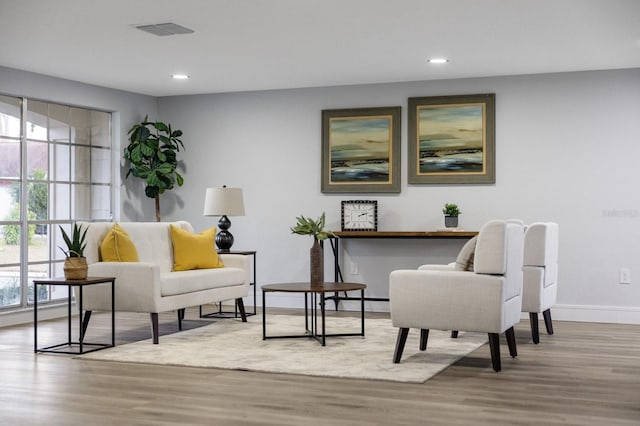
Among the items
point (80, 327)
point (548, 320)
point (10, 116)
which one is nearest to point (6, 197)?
point (10, 116)

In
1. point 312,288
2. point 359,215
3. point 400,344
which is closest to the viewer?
point 400,344

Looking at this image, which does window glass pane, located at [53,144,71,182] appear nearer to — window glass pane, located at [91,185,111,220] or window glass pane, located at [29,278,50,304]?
window glass pane, located at [91,185,111,220]

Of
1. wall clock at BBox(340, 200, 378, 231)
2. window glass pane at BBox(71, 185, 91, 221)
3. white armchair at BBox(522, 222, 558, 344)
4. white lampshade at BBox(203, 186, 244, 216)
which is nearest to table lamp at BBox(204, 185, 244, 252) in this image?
white lampshade at BBox(203, 186, 244, 216)

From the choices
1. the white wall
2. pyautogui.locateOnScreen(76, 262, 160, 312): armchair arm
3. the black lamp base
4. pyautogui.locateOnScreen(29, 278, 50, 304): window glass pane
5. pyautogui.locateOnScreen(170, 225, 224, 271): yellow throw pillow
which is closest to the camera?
pyautogui.locateOnScreen(76, 262, 160, 312): armchair arm

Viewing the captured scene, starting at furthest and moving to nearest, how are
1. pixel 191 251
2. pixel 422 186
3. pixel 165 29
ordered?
pixel 422 186 < pixel 191 251 < pixel 165 29

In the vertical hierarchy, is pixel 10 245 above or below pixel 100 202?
below

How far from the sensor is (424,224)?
25.6ft

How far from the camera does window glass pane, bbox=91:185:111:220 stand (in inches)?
324

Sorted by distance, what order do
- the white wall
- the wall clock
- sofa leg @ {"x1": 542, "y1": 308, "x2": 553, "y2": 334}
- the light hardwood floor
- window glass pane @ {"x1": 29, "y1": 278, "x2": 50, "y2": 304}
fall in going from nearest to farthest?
the light hardwood floor
sofa leg @ {"x1": 542, "y1": 308, "x2": 553, "y2": 334}
the white wall
window glass pane @ {"x1": 29, "y1": 278, "x2": 50, "y2": 304}
the wall clock

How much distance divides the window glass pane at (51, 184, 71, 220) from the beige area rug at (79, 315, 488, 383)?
83.8 inches

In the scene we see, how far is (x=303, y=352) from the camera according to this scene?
5355 millimetres

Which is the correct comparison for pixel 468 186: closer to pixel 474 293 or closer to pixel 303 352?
pixel 303 352

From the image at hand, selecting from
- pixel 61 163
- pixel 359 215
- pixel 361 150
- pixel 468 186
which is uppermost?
pixel 361 150

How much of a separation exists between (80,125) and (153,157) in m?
0.79
